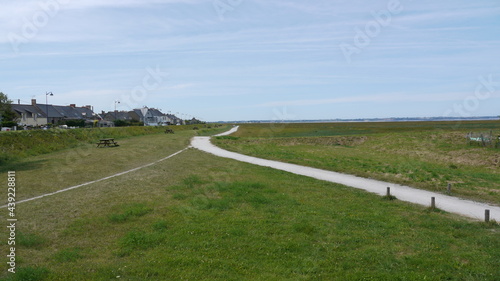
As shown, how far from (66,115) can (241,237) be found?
10013cm

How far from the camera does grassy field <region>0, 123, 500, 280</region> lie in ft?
21.6

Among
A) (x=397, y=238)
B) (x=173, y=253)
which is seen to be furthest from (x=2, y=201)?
(x=397, y=238)

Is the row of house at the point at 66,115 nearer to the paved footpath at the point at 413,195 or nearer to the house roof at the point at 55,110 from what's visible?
the house roof at the point at 55,110

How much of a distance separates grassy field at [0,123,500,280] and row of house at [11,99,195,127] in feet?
226

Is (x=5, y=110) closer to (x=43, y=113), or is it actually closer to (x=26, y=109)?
(x=26, y=109)

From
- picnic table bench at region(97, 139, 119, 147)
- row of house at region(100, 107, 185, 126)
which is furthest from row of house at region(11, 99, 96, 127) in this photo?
picnic table bench at region(97, 139, 119, 147)

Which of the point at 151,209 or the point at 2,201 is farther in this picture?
the point at 2,201

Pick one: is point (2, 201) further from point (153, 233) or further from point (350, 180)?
point (350, 180)

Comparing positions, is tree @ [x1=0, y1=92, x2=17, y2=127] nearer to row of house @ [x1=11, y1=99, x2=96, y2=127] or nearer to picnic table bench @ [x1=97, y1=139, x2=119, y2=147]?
row of house @ [x1=11, y1=99, x2=96, y2=127]

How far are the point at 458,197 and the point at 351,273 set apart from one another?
27.8ft

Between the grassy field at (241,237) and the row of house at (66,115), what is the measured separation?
226 feet

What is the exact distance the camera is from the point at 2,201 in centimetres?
1191

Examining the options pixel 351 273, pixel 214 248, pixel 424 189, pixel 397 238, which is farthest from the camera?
pixel 424 189

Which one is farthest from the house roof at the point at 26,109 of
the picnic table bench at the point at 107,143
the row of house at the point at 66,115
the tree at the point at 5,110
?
the picnic table bench at the point at 107,143
